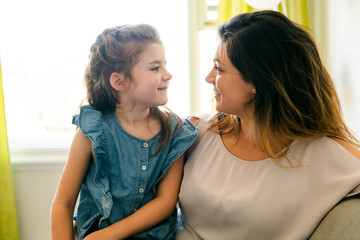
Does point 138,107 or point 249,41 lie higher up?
point 249,41

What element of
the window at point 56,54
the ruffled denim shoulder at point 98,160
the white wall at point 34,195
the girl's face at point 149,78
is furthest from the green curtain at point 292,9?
the white wall at point 34,195

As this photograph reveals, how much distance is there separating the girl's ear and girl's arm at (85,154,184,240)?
339 mm

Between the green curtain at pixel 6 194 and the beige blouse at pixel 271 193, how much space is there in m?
1.41

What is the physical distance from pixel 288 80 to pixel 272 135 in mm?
192

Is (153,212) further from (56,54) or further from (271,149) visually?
(56,54)

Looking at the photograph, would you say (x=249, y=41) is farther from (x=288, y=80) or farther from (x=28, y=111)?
(x=28, y=111)

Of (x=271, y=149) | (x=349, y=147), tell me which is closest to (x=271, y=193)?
(x=271, y=149)

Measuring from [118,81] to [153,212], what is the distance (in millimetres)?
488

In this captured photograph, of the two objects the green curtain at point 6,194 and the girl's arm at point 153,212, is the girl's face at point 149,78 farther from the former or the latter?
the green curtain at point 6,194

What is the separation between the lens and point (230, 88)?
4.35ft

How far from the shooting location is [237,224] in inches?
48.8

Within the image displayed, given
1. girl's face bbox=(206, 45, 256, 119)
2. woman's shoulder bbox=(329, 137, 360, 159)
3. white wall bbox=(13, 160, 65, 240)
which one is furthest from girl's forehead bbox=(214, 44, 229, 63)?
white wall bbox=(13, 160, 65, 240)

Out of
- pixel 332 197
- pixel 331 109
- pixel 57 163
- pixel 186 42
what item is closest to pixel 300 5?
pixel 186 42

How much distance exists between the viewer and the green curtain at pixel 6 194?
2.27 meters
